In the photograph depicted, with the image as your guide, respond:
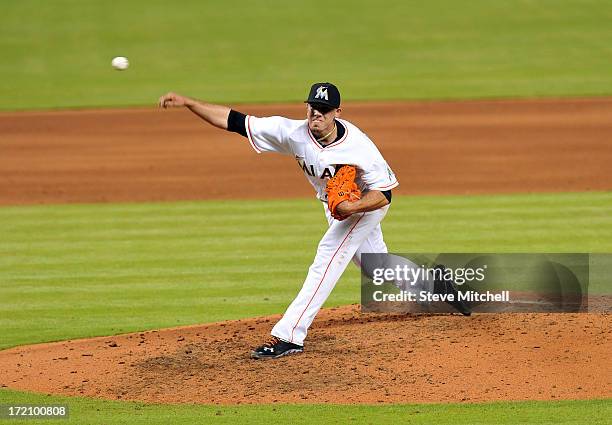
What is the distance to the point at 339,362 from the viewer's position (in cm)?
740

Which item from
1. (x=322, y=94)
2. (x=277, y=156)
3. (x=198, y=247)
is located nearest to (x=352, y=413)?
(x=322, y=94)

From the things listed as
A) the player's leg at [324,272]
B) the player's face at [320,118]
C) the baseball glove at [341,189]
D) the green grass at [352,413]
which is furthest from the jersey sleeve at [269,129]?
the green grass at [352,413]

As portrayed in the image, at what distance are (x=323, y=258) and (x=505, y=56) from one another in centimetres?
2286

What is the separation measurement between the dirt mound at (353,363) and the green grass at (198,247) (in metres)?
0.93

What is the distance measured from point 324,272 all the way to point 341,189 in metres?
0.69

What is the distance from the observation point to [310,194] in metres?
15.3

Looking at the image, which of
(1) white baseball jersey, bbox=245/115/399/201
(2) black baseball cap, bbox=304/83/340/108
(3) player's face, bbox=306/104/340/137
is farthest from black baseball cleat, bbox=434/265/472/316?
(2) black baseball cap, bbox=304/83/340/108

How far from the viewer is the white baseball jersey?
23.8ft

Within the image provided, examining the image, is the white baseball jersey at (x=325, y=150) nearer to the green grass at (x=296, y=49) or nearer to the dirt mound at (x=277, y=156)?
the dirt mound at (x=277, y=156)

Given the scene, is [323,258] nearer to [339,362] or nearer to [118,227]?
[339,362]

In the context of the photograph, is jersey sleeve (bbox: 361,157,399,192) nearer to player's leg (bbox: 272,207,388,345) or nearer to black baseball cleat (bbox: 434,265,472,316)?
player's leg (bbox: 272,207,388,345)

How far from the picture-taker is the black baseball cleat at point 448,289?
8.03 metres

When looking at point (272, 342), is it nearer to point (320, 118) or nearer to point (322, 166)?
point (322, 166)

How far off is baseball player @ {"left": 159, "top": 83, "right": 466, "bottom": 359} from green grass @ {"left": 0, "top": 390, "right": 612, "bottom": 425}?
96cm
